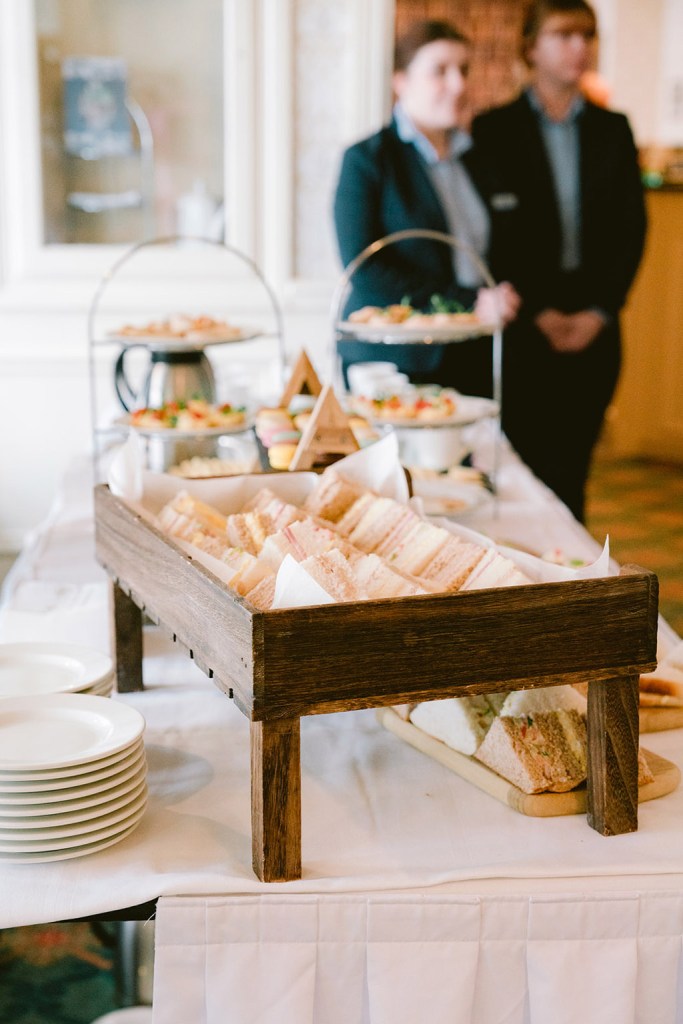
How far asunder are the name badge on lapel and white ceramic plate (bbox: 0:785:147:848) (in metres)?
3.00

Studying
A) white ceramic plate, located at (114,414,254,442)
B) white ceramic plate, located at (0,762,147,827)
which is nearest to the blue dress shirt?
white ceramic plate, located at (114,414,254,442)

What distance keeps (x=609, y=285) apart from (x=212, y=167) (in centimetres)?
163

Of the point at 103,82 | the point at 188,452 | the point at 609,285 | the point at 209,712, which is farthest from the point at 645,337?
the point at 209,712

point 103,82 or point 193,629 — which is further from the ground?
point 103,82

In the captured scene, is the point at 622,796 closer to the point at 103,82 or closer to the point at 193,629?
the point at 193,629

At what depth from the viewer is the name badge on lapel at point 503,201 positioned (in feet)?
12.2

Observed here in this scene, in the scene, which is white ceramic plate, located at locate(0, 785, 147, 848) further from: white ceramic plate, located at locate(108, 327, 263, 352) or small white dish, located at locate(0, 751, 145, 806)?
white ceramic plate, located at locate(108, 327, 263, 352)

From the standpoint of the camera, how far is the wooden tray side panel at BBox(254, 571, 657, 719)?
981 mm

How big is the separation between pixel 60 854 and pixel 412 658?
352 mm

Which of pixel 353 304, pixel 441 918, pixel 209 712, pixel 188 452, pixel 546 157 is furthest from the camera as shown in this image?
pixel 546 157

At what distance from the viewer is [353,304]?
11.5 ft

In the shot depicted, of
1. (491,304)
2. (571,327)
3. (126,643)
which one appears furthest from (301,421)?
(571,327)

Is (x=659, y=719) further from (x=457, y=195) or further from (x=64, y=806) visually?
(x=457, y=195)

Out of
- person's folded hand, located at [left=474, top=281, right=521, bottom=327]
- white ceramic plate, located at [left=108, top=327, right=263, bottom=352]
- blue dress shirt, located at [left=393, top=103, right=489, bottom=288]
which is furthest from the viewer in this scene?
blue dress shirt, located at [left=393, top=103, right=489, bottom=288]
